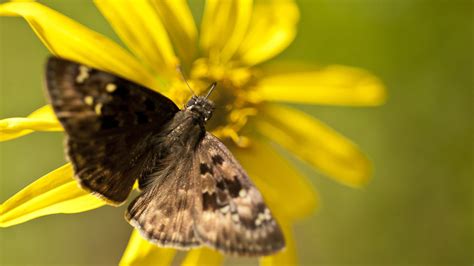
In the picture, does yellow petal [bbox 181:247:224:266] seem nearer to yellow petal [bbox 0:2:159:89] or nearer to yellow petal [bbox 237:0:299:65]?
yellow petal [bbox 0:2:159:89]

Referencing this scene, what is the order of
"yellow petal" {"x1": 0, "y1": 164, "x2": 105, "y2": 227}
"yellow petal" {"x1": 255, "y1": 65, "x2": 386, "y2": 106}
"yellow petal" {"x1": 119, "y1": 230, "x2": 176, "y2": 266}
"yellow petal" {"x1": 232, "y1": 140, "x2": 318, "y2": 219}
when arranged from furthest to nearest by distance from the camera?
"yellow petal" {"x1": 255, "y1": 65, "x2": 386, "y2": 106} < "yellow petal" {"x1": 232, "y1": 140, "x2": 318, "y2": 219} < "yellow petal" {"x1": 119, "y1": 230, "x2": 176, "y2": 266} < "yellow petal" {"x1": 0, "y1": 164, "x2": 105, "y2": 227}

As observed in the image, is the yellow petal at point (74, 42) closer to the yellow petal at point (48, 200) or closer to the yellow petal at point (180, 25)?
the yellow petal at point (180, 25)

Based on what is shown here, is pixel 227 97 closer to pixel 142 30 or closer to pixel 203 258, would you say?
pixel 142 30

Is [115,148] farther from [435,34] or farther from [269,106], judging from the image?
[435,34]

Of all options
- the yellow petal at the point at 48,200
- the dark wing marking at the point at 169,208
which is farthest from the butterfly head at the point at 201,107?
the yellow petal at the point at 48,200

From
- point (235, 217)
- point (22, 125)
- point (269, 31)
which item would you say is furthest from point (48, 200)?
point (269, 31)

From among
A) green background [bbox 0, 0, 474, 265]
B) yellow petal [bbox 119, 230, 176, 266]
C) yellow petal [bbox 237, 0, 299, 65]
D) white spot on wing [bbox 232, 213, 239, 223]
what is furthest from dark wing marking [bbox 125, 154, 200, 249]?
green background [bbox 0, 0, 474, 265]

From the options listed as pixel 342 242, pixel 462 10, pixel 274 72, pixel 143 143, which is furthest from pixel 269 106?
pixel 462 10
